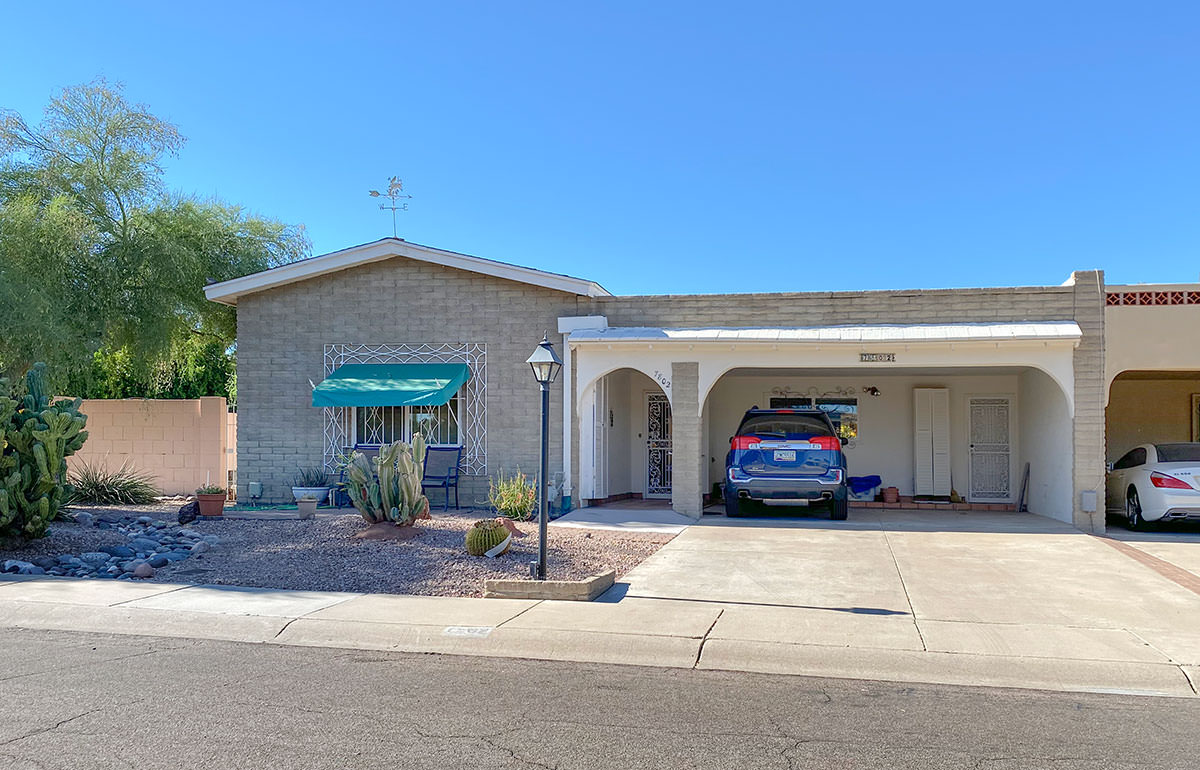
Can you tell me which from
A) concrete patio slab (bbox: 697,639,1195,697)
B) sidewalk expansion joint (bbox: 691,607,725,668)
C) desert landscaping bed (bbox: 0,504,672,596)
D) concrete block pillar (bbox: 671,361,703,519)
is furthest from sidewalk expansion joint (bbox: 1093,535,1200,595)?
concrete block pillar (bbox: 671,361,703,519)

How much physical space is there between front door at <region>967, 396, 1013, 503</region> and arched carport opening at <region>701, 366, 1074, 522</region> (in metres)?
0.02

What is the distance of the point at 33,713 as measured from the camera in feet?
17.1

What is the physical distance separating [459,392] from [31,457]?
6.60 metres

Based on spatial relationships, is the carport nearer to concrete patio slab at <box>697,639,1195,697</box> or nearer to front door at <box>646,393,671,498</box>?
front door at <box>646,393,671,498</box>

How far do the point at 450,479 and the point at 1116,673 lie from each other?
10873mm

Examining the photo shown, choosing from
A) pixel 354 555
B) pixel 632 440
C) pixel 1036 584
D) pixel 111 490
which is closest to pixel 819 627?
pixel 1036 584

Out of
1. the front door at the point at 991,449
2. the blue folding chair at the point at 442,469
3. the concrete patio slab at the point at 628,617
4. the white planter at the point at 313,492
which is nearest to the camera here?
the concrete patio slab at the point at 628,617

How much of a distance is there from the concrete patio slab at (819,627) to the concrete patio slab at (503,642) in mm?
574

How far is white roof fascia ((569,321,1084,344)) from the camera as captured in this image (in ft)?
44.1

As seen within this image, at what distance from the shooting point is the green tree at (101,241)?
15742 millimetres

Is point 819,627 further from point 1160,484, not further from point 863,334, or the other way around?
Result: point 1160,484

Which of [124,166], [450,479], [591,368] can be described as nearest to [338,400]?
[450,479]

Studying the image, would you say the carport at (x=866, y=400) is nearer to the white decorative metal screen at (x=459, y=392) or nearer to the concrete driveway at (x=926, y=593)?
the white decorative metal screen at (x=459, y=392)

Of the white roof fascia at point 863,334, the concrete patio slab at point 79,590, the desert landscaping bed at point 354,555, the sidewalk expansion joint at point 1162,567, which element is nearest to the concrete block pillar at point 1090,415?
the white roof fascia at point 863,334
